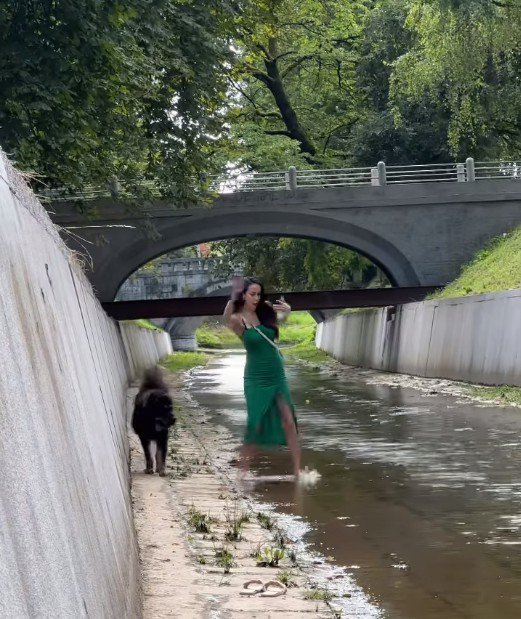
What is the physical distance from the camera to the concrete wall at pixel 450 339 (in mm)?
22969

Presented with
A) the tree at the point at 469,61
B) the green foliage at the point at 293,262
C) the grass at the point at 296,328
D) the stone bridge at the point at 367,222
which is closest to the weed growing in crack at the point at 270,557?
the tree at the point at 469,61

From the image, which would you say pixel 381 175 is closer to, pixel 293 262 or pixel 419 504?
pixel 293 262

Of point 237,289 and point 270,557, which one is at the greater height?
point 237,289

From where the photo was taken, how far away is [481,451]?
43.9 ft

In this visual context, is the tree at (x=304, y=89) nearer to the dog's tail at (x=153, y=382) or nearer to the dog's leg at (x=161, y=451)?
the dog's tail at (x=153, y=382)

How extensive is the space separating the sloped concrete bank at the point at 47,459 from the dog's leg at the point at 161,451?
16.4ft

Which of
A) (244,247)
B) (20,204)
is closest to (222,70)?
(20,204)

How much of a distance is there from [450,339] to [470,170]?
45.3 feet

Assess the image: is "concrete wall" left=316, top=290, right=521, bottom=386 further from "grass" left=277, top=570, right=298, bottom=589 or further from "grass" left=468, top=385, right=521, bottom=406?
"grass" left=277, top=570, right=298, bottom=589

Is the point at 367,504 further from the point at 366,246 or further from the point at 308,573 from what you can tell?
the point at 366,246

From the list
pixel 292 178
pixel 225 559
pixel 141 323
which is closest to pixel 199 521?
pixel 225 559

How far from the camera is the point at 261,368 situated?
424 inches

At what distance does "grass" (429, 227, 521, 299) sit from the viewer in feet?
100

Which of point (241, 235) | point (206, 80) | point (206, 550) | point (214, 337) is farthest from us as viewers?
point (214, 337)
